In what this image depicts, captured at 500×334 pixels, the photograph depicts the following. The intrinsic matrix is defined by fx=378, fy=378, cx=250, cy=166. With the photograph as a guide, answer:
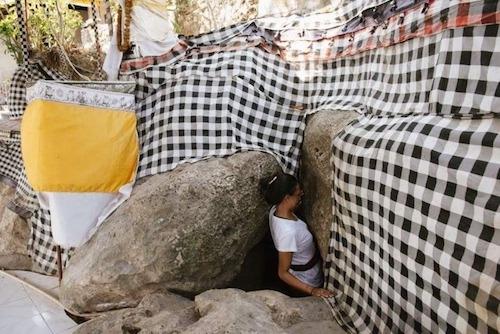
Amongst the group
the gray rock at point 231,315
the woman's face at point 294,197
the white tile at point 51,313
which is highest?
the woman's face at point 294,197

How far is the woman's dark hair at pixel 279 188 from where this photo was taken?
314 cm

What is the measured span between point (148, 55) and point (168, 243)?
2107 millimetres

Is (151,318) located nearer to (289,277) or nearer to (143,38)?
→ (289,277)

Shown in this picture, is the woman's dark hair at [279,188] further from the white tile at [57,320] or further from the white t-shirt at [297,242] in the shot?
the white tile at [57,320]

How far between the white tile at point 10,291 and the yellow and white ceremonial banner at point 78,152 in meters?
1.47

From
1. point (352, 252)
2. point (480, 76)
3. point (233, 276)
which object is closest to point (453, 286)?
point (352, 252)

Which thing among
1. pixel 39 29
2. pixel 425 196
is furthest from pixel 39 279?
pixel 425 196

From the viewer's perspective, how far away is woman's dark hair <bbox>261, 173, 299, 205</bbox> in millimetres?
3137

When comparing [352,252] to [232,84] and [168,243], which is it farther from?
[232,84]

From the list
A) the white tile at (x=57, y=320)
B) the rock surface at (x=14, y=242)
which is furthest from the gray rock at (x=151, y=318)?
the rock surface at (x=14, y=242)

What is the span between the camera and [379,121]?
8.42ft

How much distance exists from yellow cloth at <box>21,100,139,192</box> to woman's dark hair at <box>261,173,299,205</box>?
1.37m

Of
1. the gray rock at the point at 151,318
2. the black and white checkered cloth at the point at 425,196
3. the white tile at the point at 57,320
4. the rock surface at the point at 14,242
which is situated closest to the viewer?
the black and white checkered cloth at the point at 425,196

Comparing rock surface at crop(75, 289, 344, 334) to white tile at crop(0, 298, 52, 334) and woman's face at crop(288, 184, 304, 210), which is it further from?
white tile at crop(0, 298, 52, 334)
